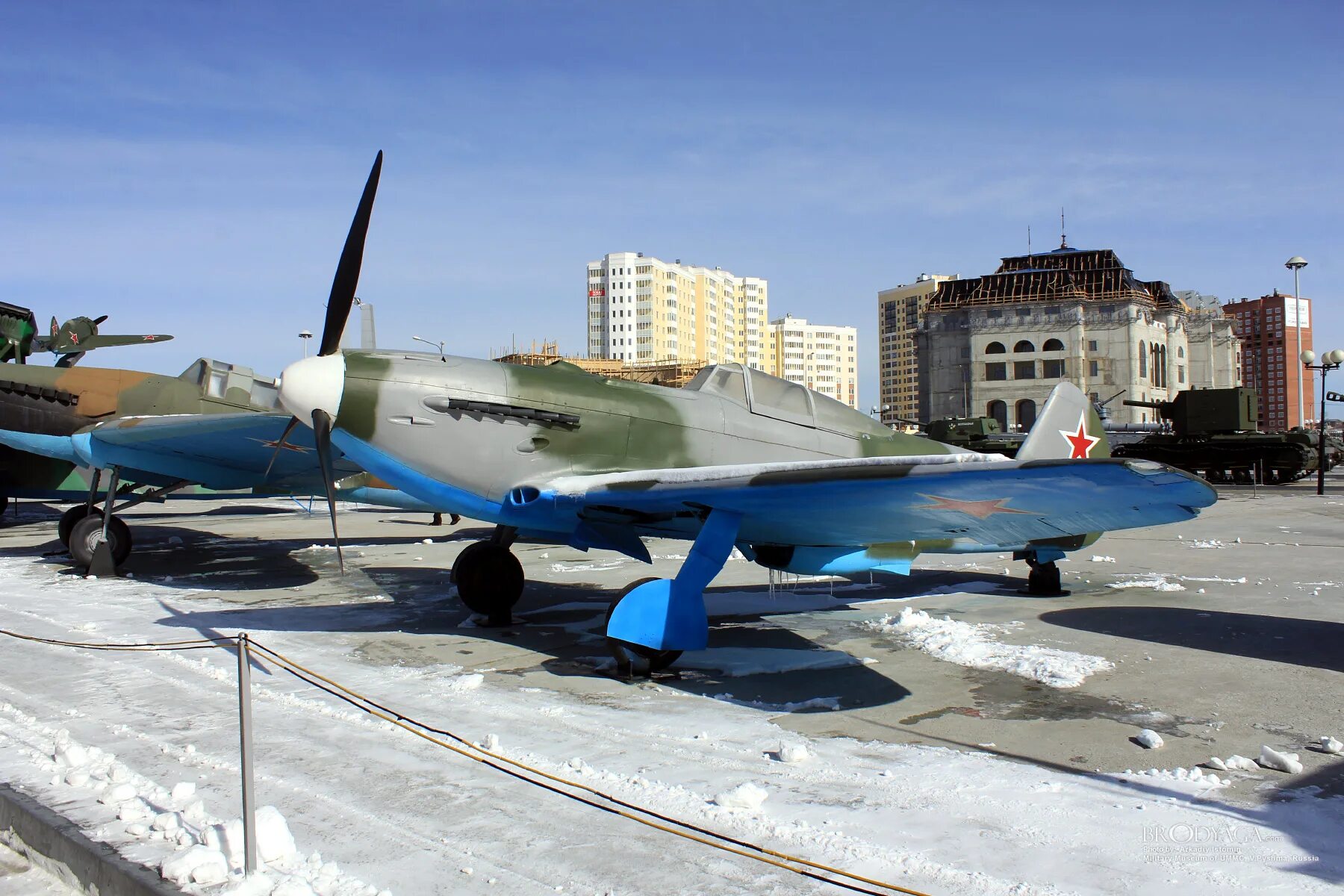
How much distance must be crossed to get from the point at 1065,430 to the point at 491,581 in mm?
5782

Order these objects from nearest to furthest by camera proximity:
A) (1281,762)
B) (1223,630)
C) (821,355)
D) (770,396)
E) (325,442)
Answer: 1. (1281,762)
2. (325,442)
3. (1223,630)
4. (770,396)
5. (821,355)

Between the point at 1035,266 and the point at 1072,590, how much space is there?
77692 millimetres

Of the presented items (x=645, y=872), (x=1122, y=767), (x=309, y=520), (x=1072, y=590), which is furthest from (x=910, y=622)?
(x=309, y=520)

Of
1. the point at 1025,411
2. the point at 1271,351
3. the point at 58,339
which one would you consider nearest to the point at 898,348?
the point at 1271,351

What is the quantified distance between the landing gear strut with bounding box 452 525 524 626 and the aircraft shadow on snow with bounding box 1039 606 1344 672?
4463mm

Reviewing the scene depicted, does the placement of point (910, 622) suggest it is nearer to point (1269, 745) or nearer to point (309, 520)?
point (1269, 745)

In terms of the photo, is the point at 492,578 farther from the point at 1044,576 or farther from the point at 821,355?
the point at 821,355

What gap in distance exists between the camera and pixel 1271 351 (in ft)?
494

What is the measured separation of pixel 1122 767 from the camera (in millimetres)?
4051

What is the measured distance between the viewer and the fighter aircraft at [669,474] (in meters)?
4.94

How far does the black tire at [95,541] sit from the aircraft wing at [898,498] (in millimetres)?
7262

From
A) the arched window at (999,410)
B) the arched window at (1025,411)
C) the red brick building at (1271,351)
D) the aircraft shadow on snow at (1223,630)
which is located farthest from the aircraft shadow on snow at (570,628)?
the red brick building at (1271,351)

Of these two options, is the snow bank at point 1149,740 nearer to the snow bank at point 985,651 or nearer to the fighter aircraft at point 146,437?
the snow bank at point 985,651

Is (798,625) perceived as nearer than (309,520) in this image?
Yes
